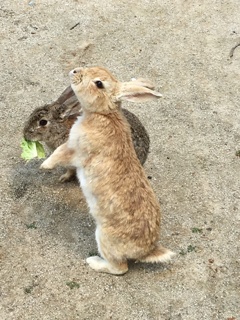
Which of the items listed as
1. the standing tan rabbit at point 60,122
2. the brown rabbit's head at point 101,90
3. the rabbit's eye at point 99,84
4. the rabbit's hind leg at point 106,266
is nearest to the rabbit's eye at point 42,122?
the standing tan rabbit at point 60,122

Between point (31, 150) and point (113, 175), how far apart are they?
1254 mm

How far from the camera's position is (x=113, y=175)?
436cm

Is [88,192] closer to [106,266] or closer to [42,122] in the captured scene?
[106,266]

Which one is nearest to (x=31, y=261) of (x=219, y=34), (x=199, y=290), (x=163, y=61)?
(x=199, y=290)

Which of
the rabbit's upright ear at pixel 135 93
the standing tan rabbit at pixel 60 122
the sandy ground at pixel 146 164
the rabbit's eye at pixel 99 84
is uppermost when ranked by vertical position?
the rabbit's eye at pixel 99 84

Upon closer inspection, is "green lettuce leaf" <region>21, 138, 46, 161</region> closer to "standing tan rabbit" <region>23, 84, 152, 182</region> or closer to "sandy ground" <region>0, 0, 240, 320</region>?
"standing tan rabbit" <region>23, 84, 152, 182</region>

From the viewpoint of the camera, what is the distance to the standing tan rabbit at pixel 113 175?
4.33 meters

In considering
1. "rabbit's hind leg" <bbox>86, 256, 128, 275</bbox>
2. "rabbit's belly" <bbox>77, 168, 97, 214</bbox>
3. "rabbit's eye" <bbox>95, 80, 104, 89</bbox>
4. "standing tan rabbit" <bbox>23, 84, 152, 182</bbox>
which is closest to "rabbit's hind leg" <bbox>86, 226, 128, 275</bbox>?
"rabbit's hind leg" <bbox>86, 256, 128, 275</bbox>

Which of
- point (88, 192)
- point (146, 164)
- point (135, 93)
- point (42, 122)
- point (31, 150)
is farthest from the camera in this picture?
point (146, 164)

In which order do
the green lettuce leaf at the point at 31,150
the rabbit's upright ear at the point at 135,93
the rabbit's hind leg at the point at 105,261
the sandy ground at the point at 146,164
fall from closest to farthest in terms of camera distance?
the rabbit's upright ear at the point at 135,93 → the rabbit's hind leg at the point at 105,261 → the sandy ground at the point at 146,164 → the green lettuce leaf at the point at 31,150

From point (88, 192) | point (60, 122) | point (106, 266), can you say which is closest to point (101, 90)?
point (88, 192)

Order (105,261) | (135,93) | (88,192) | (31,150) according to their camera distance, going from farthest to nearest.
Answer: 1. (31,150)
2. (105,261)
3. (88,192)
4. (135,93)

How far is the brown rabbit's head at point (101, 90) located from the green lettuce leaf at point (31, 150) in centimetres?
111

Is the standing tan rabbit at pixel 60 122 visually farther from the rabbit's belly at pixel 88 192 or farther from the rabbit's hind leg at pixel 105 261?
the rabbit's hind leg at pixel 105 261
